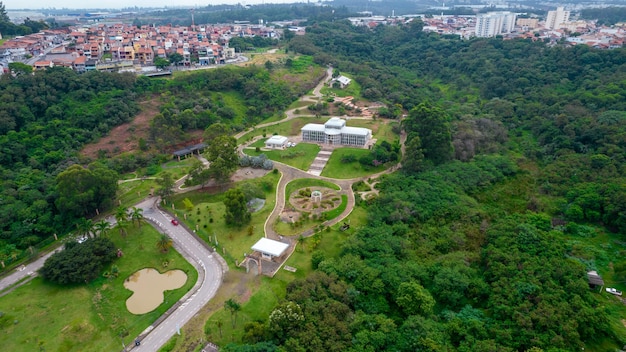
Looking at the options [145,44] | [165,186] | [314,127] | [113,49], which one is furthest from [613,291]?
[145,44]

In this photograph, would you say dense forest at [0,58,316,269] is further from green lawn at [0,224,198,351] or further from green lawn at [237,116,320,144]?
green lawn at [0,224,198,351]

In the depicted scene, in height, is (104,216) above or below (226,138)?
below

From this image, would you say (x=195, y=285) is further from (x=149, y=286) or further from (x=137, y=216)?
(x=137, y=216)

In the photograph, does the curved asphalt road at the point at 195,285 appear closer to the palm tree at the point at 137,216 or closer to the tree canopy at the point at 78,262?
the palm tree at the point at 137,216

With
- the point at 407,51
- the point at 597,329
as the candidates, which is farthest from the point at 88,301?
the point at 407,51

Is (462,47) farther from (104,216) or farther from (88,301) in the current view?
(88,301)

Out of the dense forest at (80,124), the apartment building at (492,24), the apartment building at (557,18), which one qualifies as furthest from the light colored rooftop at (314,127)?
the apartment building at (557,18)

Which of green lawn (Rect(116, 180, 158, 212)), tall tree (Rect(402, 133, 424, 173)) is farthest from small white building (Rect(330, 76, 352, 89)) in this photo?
green lawn (Rect(116, 180, 158, 212))
